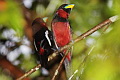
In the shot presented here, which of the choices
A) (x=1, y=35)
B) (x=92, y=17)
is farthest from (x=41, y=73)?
(x=92, y=17)

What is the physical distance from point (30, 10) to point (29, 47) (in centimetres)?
34

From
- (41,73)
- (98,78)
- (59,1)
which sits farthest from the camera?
(41,73)

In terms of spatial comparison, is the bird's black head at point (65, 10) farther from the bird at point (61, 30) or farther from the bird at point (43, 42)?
the bird at point (43, 42)

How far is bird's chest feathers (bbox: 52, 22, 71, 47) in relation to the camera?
4.70 ft

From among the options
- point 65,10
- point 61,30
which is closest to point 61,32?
point 61,30

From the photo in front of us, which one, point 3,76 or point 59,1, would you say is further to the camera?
point 3,76

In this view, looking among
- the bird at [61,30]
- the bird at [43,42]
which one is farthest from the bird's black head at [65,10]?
the bird at [43,42]

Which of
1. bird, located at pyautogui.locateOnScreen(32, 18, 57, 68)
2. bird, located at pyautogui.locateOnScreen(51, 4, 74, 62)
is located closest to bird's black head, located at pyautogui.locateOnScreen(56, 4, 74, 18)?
bird, located at pyautogui.locateOnScreen(51, 4, 74, 62)

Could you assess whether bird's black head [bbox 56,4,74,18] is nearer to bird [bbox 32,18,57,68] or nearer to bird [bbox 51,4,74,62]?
bird [bbox 51,4,74,62]

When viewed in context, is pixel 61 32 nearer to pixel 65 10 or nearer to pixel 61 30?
pixel 61 30

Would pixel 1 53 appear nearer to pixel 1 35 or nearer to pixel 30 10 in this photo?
pixel 1 35

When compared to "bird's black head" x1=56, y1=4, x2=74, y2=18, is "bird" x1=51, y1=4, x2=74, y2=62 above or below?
below

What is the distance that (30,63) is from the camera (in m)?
2.48

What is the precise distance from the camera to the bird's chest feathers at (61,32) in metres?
1.43
